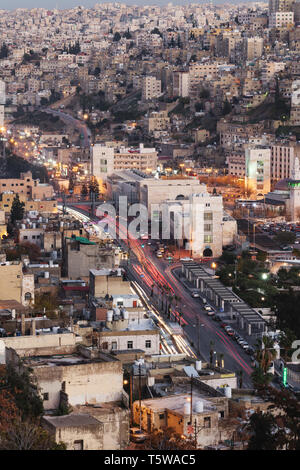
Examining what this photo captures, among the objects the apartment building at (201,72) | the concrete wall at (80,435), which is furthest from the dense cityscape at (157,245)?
the apartment building at (201,72)

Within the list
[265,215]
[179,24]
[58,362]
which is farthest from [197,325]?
[179,24]

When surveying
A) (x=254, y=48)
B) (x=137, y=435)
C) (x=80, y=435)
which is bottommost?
(x=137, y=435)

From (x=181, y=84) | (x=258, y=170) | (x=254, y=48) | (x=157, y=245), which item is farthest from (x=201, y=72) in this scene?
(x=157, y=245)

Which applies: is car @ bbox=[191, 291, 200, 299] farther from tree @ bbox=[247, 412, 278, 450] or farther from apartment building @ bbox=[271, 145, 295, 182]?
apartment building @ bbox=[271, 145, 295, 182]

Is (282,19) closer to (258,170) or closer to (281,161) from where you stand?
(281,161)

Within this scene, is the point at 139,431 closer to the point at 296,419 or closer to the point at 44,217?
the point at 296,419

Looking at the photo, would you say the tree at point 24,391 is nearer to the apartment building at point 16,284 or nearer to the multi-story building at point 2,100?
the apartment building at point 16,284

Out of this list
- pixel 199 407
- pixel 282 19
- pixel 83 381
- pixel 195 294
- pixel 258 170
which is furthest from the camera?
pixel 282 19
